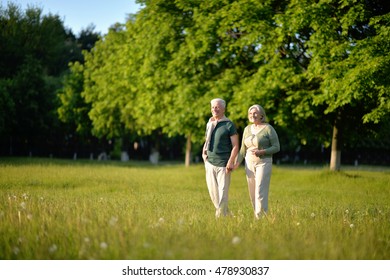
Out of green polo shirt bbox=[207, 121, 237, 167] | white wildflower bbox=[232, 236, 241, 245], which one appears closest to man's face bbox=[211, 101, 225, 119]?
green polo shirt bbox=[207, 121, 237, 167]

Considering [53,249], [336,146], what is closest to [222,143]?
[53,249]

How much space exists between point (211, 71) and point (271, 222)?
1718 centimetres

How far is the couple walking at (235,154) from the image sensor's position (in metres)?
8.80

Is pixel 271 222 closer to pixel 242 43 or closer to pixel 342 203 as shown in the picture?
pixel 342 203

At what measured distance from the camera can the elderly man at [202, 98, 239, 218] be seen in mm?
8828

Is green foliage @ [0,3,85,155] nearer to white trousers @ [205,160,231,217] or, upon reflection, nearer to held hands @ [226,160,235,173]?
white trousers @ [205,160,231,217]

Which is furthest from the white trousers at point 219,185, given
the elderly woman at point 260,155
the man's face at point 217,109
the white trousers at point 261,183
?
the man's face at point 217,109

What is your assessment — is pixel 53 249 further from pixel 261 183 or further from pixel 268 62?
pixel 268 62

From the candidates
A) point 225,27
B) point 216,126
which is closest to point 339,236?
point 216,126

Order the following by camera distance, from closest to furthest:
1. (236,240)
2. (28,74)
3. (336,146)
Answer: (236,240), (336,146), (28,74)

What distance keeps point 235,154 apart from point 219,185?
715 millimetres

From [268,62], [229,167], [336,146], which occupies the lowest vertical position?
[229,167]

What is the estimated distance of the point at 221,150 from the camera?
351 inches

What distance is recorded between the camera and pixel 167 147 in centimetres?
5809
